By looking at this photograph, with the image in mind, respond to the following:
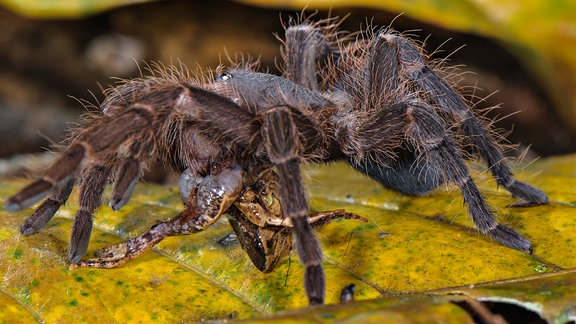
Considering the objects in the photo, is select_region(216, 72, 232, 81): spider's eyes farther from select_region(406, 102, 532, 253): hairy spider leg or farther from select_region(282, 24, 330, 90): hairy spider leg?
select_region(406, 102, 532, 253): hairy spider leg

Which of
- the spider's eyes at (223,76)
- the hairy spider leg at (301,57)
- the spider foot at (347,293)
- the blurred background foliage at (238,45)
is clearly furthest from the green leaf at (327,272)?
the blurred background foliage at (238,45)

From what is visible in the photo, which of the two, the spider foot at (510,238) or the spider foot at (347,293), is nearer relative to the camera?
the spider foot at (347,293)

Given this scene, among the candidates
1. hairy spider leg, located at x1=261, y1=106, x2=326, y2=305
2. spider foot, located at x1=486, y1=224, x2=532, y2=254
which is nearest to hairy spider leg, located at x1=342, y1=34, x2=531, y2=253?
spider foot, located at x1=486, y1=224, x2=532, y2=254

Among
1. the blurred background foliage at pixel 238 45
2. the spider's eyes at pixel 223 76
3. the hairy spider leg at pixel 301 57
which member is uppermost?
the spider's eyes at pixel 223 76

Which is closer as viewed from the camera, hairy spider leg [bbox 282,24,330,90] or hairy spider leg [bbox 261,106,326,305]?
hairy spider leg [bbox 261,106,326,305]

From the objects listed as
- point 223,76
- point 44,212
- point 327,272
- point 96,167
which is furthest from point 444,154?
point 44,212

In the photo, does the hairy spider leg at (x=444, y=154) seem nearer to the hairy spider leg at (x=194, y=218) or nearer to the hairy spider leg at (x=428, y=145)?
the hairy spider leg at (x=428, y=145)

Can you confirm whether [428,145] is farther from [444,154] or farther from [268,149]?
[268,149]
